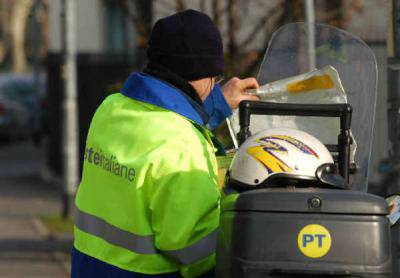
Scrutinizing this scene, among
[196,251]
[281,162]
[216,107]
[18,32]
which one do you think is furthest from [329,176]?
[18,32]

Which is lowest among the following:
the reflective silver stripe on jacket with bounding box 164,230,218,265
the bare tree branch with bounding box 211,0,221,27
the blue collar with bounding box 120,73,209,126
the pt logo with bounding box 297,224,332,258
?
the reflective silver stripe on jacket with bounding box 164,230,218,265

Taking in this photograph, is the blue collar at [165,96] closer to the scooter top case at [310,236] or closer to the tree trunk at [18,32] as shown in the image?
the scooter top case at [310,236]

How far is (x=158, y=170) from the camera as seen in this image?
3201 mm

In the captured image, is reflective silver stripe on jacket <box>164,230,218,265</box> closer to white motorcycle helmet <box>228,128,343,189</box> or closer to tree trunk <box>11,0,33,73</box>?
white motorcycle helmet <box>228,128,343,189</box>

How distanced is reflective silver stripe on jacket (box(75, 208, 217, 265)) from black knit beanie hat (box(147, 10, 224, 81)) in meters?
0.51

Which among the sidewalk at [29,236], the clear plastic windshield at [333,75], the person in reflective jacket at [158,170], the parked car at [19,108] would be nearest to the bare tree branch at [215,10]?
the sidewalk at [29,236]

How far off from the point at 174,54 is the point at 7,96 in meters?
25.4

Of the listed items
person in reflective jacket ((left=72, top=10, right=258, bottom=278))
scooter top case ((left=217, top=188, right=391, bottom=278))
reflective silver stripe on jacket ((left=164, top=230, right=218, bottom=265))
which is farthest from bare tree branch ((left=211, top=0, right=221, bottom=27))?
scooter top case ((left=217, top=188, right=391, bottom=278))

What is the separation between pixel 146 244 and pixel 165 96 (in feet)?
1.46

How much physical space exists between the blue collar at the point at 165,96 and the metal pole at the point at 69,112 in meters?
9.81

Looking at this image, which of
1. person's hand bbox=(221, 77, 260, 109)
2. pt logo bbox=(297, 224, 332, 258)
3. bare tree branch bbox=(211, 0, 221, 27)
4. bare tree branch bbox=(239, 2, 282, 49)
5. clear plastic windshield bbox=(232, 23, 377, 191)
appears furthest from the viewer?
bare tree branch bbox=(239, 2, 282, 49)

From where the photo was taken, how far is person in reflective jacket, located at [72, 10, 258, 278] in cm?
320

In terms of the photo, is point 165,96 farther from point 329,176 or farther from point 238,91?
point 238,91

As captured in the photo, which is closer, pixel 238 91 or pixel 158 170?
pixel 158 170
